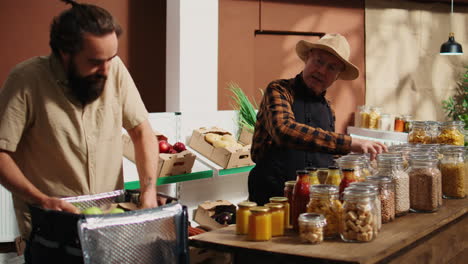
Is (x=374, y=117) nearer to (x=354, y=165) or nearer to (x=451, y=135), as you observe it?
(x=451, y=135)

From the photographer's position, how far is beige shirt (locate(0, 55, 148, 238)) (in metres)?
2.39

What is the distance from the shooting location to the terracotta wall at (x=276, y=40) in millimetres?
6938

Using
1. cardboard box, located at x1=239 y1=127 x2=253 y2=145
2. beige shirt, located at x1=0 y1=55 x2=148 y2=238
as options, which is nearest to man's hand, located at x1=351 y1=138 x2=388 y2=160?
beige shirt, located at x1=0 y1=55 x2=148 y2=238

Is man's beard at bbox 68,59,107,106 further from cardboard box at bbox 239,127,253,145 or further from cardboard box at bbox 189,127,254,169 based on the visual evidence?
cardboard box at bbox 239,127,253,145

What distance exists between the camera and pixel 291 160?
337 cm

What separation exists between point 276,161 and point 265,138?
14 centimetres

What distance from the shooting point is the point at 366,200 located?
2.34 m

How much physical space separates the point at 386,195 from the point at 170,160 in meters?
2.23

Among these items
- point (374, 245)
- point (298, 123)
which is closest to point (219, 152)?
point (298, 123)

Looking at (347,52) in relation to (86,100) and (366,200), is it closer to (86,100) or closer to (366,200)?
(366,200)

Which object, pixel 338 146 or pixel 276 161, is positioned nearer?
pixel 338 146

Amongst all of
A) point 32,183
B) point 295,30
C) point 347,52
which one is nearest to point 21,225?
point 32,183

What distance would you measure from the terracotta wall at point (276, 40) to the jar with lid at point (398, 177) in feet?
13.2

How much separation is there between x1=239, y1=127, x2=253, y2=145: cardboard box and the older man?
201 cm
